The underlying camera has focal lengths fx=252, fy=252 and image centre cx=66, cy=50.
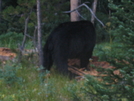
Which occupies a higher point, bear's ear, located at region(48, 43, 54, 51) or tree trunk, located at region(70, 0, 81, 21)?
tree trunk, located at region(70, 0, 81, 21)

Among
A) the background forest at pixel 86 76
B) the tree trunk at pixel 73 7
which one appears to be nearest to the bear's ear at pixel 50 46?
the background forest at pixel 86 76

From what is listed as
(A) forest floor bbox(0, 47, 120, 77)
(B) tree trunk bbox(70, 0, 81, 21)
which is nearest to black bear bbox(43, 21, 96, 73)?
(A) forest floor bbox(0, 47, 120, 77)

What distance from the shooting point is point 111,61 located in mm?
3104

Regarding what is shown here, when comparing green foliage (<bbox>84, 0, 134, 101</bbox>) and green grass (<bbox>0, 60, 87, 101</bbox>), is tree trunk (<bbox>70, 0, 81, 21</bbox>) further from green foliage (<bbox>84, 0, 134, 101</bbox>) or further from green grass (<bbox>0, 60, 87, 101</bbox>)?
green foliage (<bbox>84, 0, 134, 101</bbox>)

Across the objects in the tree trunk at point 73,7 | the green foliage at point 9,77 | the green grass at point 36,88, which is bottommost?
the green grass at point 36,88

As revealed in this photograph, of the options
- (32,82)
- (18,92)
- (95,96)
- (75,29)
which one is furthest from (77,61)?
(95,96)

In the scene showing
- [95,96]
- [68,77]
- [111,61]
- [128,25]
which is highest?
[128,25]

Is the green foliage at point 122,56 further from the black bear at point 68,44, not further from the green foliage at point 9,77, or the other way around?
the black bear at point 68,44

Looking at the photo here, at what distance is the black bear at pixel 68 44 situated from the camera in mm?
5969

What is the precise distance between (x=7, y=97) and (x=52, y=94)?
2.58ft

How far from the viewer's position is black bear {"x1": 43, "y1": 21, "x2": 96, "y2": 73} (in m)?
5.97

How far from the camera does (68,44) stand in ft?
19.9

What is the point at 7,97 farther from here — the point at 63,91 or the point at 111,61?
the point at 111,61

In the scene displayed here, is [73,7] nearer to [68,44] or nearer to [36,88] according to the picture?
[68,44]
